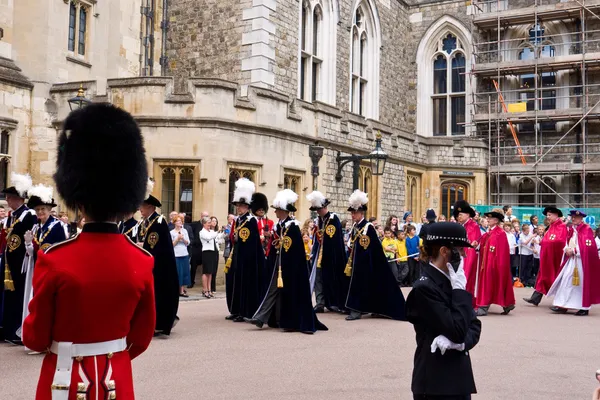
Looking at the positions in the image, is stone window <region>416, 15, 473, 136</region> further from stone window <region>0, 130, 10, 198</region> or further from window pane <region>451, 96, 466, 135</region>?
stone window <region>0, 130, 10, 198</region>

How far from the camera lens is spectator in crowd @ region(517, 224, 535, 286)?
17594 millimetres

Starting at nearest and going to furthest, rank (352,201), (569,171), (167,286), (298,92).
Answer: (167,286), (352,201), (298,92), (569,171)

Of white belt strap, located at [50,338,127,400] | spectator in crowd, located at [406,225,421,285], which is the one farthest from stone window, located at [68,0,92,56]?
white belt strap, located at [50,338,127,400]

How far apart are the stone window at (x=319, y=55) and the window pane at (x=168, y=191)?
864 cm

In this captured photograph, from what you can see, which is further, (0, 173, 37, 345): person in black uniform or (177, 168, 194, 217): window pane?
(177, 168, 194, 217): window pane

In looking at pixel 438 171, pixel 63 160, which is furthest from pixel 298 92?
pixel 63 160

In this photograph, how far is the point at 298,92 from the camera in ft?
71.7

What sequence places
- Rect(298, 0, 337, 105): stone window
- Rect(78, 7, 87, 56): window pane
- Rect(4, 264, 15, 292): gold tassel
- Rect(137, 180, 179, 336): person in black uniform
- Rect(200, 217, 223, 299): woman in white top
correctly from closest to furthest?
1. Rect(4, 264, 15, 292): gold tassel
2. Rect(137, 180, 179, 336): person in black uniform
3. Rect(200, 217, 223, 299): woman in white top
4. Rect(78, 7, 87, 56): window pane
5. Rect(298, 0, 337, 105): stone window

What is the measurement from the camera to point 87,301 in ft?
9.88

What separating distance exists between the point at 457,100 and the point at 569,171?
6.39m

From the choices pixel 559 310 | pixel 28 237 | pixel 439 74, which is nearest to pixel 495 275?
pixel 559 310

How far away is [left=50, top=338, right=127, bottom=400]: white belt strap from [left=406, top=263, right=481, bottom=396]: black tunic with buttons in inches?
64.2

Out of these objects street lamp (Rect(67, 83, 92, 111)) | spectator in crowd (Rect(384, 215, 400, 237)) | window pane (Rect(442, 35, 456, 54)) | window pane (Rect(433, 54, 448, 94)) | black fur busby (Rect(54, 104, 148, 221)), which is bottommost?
spectator in crowd (Rect(384, 215, 400, 237))

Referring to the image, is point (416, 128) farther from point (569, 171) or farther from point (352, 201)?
point (352, 201)
